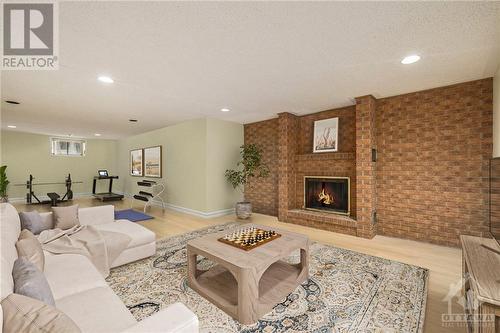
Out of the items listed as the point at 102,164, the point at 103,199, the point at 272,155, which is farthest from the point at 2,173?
the point at 272,155

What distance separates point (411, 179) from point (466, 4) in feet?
8.41

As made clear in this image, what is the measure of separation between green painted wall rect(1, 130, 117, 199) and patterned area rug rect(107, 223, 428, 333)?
25.3ft

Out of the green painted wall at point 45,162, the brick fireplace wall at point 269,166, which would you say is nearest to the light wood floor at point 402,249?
the brick fireplace wall at point 269,166

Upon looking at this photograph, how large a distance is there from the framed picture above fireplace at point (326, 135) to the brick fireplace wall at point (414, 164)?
11 centimetres

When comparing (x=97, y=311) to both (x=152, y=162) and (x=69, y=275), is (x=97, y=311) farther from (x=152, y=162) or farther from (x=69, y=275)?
(x=152, y=162)

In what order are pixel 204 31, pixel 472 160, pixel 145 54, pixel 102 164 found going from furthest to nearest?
pixel 102 164 < pixel 472 160 < pixel 145 54 < pixel 204 31

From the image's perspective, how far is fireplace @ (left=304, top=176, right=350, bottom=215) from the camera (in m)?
4.17

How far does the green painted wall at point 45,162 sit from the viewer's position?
6.99 m

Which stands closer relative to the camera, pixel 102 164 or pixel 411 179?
pixel 411 179

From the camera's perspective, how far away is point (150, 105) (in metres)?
4.05

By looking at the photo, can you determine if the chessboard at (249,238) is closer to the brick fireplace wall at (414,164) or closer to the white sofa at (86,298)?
the white sofa at (86,298)

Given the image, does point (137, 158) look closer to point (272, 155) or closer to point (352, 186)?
point (272, 155)

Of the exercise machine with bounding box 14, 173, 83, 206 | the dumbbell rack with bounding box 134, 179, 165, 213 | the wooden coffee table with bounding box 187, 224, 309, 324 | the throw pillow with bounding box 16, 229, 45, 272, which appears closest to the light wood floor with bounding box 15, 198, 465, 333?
the dumbbell rack with bounding box 134, 179, 165, 213

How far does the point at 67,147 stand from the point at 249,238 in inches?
363
